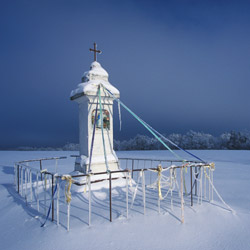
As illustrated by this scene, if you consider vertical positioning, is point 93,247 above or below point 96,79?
below

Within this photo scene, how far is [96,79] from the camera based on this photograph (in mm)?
8781

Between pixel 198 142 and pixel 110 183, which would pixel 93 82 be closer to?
pixel 110 183

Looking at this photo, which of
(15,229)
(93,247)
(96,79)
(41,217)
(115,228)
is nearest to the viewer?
(93,247)

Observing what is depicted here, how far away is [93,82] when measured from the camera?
824 centimetres

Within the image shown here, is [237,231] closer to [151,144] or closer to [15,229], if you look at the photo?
[15,229]

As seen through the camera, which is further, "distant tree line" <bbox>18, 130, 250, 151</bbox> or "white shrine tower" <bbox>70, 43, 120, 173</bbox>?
"distant tree line" <bbox>18, 130, 250, 151</bbox>

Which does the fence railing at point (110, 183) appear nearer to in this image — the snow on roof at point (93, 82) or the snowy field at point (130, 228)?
the snowy field at point (130, 228)

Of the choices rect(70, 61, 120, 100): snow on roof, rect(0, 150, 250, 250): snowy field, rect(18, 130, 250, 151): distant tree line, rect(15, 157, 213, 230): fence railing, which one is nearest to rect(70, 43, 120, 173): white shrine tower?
rect(70, 61, 120, 100): snow on roof

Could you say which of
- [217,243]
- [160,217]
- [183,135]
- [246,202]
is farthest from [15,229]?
[183,135]

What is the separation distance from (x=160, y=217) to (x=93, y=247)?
1886mm

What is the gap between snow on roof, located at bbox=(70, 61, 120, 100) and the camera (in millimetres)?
8078

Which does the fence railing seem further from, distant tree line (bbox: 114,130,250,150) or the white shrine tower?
distant tree line (bbox: 114,130,250,150)

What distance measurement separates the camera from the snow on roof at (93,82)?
808cm

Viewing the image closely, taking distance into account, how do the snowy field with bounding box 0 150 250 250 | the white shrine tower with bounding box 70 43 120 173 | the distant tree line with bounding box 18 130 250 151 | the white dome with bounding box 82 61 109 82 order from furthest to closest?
the distant tree line with bounding box 18 130 250 151, the white dome with bounding box 82 61 109 82, the white shrine tower with bounding box 70 43 120 173, the snowy field with bounding box 0 150 250 250
